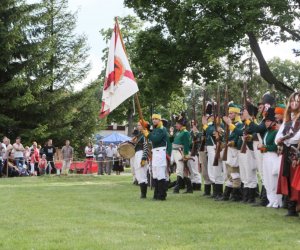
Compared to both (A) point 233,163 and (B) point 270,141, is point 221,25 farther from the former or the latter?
(B) point 270,141

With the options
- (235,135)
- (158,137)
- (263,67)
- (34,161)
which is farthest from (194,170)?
(34,161)

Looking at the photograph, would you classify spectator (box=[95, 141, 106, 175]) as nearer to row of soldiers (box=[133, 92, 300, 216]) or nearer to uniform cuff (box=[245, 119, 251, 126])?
row of soldiers (box=[133, 92, 300, 216])

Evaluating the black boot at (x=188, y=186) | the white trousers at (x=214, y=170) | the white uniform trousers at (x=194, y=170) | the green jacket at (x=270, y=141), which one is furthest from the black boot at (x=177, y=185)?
the green jacket at (x=270, y=141)

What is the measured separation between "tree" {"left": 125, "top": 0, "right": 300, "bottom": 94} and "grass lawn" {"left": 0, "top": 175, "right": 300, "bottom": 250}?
1253cm

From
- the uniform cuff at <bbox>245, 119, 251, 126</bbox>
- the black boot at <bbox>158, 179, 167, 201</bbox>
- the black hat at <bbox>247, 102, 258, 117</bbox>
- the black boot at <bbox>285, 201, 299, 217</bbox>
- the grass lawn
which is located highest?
the black hat at <bbox>247, 102, 258, 117</bbox>

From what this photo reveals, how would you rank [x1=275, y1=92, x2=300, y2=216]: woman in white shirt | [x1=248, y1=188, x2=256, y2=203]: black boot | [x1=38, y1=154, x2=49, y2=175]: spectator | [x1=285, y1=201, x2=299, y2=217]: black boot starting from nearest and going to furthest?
[x1=275, y1=92, x2=300, y2=216]: woman in white shirt → [x1=285, y1=201, x2=299, y2=217]: black boot → [x1=248, y1=188, x2=256, y2=203]: black boot → [x1=38, y1=154, x2=49, y2=175]: spectator

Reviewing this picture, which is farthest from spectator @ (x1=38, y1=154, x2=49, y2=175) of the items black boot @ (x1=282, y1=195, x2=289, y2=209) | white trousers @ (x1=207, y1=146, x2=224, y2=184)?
black boot @ (x1=282, y1=195, x2=289, y2=209)

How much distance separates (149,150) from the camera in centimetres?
1378

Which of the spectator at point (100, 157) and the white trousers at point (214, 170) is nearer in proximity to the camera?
the white trousers at point (214, 170)

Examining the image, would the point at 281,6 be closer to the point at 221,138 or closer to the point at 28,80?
the point at 221,138

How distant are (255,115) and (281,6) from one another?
13.1 m

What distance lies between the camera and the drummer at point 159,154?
12877 mm

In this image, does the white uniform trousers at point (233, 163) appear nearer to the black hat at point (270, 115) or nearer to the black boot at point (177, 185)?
the black hat at point (270, 115)

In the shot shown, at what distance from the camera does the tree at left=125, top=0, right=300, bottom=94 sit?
24.0 meters
